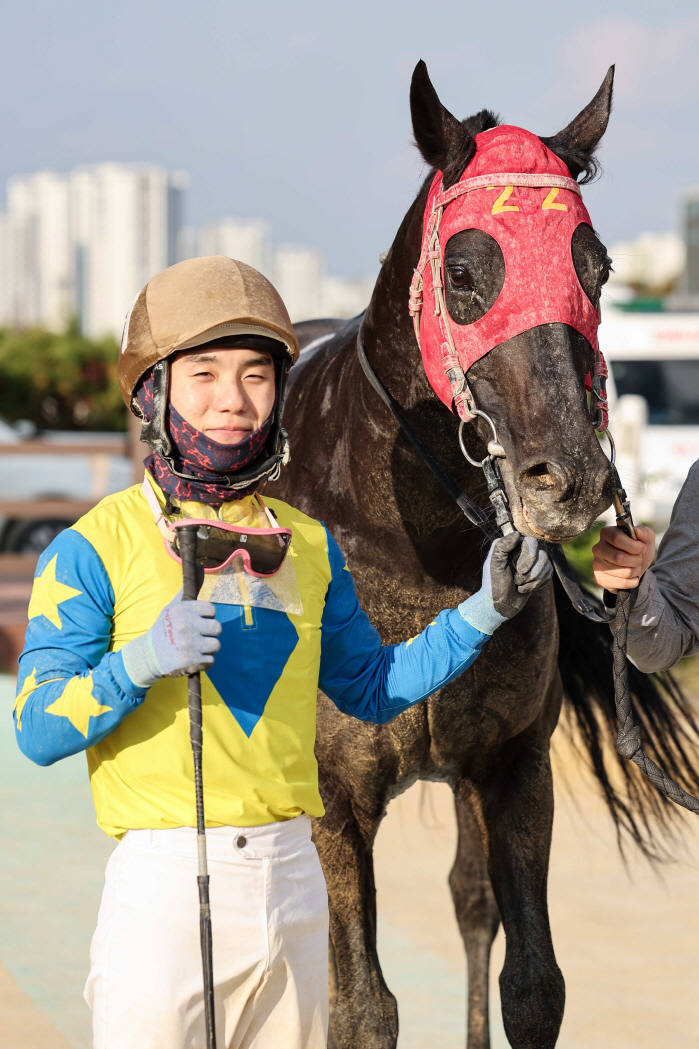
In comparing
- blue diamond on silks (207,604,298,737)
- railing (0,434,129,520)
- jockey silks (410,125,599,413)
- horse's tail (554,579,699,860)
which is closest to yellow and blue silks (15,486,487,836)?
blue diamond on silks (207,604,298,737)

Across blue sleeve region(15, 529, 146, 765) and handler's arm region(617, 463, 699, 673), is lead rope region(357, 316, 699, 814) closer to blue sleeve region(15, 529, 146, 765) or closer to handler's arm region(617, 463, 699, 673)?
handler's arm region(617, 463, 699, 673)

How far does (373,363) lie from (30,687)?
1.13 metres

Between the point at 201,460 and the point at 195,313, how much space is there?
20 cm

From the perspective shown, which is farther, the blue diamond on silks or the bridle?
the bridle

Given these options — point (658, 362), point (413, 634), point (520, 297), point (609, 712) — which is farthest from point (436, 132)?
point (658, 362)

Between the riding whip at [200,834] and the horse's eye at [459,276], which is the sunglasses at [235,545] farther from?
the horse's eye at [459,276]

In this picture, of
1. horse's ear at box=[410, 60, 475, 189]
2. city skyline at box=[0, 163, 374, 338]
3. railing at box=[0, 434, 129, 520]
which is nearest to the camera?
horse's ear at box=[410, 60, 475, 189]

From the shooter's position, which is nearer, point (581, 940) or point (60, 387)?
point (581, 940)

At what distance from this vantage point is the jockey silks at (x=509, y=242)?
6.41 ft

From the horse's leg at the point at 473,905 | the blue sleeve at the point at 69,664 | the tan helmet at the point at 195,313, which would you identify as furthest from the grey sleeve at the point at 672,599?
the horse's leg at the point at 473,905

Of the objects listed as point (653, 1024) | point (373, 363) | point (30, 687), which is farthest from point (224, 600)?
point (653, 1024)

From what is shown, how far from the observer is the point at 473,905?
11.4 feet

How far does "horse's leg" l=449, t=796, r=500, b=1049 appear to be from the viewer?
3330mm

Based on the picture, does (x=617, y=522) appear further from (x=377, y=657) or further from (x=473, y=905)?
(x=473, y=905)
